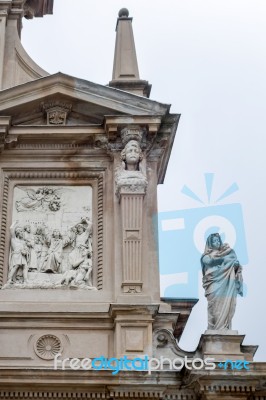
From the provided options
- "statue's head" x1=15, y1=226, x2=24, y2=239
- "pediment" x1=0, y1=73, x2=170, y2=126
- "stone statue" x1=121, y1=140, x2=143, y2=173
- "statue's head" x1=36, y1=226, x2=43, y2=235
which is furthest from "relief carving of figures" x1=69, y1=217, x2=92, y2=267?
"pediment" x1=0, y1=73, x2=170, y2=126

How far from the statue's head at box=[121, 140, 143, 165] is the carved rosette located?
2.99 metres

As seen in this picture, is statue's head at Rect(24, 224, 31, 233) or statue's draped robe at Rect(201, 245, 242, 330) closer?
→ statue's draped robe at Rect(201, 245, 242, 330)

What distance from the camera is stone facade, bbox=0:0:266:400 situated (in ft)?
39.0

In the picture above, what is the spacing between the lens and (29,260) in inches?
521

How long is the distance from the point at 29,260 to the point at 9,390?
6.96 feet

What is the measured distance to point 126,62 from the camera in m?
15.4

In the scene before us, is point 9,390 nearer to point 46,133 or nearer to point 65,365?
point 65,365

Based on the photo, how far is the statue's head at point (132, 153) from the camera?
13781 mm

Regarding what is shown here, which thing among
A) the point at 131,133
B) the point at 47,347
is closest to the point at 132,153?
the point at 131,133

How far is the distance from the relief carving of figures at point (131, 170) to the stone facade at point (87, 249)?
0.02 meters

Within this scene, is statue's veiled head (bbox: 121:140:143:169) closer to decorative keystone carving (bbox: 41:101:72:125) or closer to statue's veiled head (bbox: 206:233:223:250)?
decorative keystone carving (bbox: 41:101:72:125)

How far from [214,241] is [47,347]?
2820mm

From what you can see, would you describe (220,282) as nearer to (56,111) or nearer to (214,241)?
(214,241)

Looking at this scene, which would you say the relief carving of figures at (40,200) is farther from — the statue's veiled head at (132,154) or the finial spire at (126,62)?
the finial spire at (126,62)
